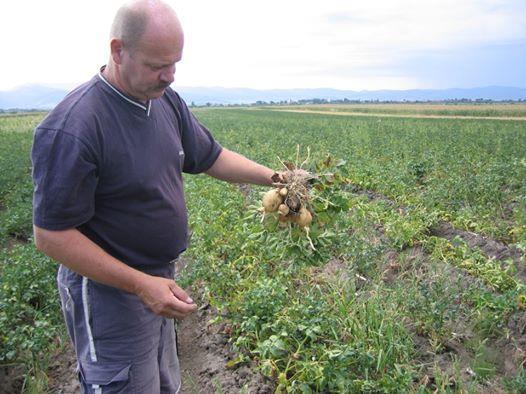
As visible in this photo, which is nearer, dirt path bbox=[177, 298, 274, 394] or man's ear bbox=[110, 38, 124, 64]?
man's ear bbox=[110, 38, 124, 64]

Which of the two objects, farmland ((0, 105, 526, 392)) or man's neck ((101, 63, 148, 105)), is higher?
man's neck ((101, 63, 148, 105))

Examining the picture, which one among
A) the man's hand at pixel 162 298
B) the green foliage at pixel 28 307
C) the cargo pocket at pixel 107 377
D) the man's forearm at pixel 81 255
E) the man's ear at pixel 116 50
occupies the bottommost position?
the green foliage at pixel 28 307

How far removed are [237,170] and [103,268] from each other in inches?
42.1

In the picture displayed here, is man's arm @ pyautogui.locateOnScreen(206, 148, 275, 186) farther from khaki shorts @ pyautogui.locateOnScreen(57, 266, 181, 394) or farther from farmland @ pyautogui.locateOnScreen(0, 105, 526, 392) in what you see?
khaki shorts @ pyautogui.locateOnScreen(57, 266, 181, 394)

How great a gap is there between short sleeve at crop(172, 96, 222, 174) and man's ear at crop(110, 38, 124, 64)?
531 millimetres

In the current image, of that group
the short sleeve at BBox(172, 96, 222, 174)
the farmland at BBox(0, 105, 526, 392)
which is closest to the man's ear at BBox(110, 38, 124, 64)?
the short sleeve at BBox(172, 96, 222, 174)

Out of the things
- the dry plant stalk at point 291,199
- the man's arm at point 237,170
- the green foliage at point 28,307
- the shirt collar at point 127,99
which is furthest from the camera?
the green foliage at point 28,307

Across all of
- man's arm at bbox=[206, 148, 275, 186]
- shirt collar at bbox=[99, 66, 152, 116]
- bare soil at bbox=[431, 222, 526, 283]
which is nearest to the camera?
shirt collar at bbox=[99, 66, 152, 116]

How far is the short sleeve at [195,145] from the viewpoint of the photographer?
2.41 meters

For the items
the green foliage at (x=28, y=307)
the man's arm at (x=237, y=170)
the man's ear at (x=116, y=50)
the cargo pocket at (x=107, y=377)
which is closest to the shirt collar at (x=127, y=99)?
the man's ear at (x=116, y=50)

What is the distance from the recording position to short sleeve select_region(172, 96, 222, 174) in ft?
7.91

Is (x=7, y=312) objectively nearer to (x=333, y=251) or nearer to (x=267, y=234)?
(x=267, y=234)

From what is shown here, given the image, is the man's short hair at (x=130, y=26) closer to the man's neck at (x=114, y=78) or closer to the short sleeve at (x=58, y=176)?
the man's neck at (x=114, y=78)

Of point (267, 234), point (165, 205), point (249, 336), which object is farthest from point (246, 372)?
point (165, 205)
